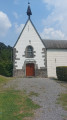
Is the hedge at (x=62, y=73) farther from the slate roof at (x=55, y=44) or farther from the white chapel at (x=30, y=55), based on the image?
the slate roof at (x=55, y=44)

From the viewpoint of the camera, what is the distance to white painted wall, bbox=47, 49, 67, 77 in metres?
25.7

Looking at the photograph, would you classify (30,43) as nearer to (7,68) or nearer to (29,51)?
(29,51)

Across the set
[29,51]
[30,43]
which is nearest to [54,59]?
[29,51]

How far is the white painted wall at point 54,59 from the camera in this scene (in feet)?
84.4

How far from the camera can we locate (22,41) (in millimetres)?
24766

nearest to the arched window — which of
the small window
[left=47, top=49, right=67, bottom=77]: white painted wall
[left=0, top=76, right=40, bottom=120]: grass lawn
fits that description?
the small window

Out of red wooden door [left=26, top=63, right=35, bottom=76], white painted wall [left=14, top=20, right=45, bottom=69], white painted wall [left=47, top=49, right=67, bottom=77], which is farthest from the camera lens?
white painted wall [left=47, top=49, right=67, bottom=77]

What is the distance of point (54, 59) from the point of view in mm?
26297

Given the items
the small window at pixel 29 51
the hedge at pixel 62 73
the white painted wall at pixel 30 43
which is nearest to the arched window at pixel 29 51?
the small window at pixel 29 51

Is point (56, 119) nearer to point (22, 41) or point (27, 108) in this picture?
point (27, 108)

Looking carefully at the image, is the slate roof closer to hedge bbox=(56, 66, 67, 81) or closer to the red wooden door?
the red wooden door

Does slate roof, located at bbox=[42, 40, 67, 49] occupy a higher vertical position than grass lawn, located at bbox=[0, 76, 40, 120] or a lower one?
higher

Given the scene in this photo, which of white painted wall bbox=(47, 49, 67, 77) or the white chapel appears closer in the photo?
the white chapel

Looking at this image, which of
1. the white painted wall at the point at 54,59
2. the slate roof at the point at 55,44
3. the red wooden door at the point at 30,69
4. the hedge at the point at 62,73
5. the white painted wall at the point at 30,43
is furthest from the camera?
the slate roof at the point at 55,44
